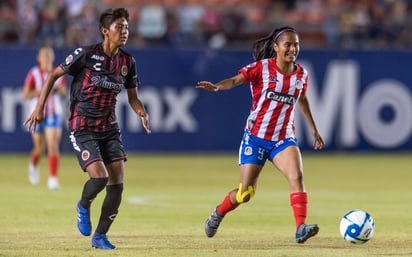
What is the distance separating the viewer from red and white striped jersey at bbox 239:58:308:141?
38.4 feet

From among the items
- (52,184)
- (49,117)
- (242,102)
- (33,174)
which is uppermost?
(49,117)

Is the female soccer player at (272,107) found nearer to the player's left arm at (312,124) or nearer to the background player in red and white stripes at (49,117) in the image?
the player's left arm at (312,124)

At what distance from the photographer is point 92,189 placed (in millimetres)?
11070

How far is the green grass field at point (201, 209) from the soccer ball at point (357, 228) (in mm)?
116

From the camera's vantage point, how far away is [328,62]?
27.7m

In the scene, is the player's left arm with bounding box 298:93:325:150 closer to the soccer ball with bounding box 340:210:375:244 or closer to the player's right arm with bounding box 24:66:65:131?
the soccer ball with bounding box 340:210:375:244

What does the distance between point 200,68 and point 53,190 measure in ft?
30.8

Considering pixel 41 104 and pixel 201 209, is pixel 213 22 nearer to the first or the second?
pixel 201 209

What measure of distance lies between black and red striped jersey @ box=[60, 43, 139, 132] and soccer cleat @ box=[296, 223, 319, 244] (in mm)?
2234

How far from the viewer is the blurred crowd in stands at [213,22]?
1048 inches

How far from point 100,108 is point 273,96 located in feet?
6.23

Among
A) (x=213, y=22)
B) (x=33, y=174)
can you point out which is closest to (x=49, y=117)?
(x=33, y=174)

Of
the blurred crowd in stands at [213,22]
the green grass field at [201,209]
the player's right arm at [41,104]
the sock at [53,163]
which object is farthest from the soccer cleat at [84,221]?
the blurred crowd in stands at [213,22]

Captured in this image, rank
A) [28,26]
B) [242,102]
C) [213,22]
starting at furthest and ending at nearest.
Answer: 1. [213,22]
2. [242,102]
3. [28,26]
